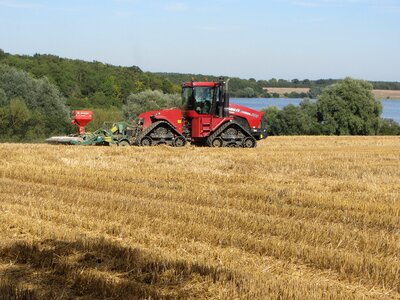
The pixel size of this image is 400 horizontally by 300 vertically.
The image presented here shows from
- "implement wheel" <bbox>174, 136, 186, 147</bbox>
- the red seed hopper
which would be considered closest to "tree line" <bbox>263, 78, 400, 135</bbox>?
"implement wheel" <bbox>174, 136, 186, 147</bbox>

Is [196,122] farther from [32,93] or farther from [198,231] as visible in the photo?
[32,93]

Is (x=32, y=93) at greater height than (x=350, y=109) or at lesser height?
greater

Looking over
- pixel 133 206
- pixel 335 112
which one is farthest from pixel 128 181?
pixel 335 112

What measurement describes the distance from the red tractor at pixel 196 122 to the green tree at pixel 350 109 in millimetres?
34914

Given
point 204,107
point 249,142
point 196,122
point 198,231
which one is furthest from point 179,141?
point 198,231

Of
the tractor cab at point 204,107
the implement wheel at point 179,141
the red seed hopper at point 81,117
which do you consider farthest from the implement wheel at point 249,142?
the red seed hopper at point 81,117

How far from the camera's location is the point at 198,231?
7168mm

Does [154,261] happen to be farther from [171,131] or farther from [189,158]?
[171,131]

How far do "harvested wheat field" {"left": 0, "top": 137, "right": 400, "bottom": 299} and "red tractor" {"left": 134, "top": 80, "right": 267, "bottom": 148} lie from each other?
4.93 metres

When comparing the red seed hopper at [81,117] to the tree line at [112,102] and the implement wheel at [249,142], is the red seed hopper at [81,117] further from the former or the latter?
the tree line at [112,102]

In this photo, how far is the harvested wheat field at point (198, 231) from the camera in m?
5.17

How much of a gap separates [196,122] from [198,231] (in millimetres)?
11996

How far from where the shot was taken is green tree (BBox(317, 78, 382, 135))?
52344mm

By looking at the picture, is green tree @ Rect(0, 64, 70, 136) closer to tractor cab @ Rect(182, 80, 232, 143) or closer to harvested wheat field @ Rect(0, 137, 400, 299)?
tractor cab @ Rect(182, 80, 232, 143)
